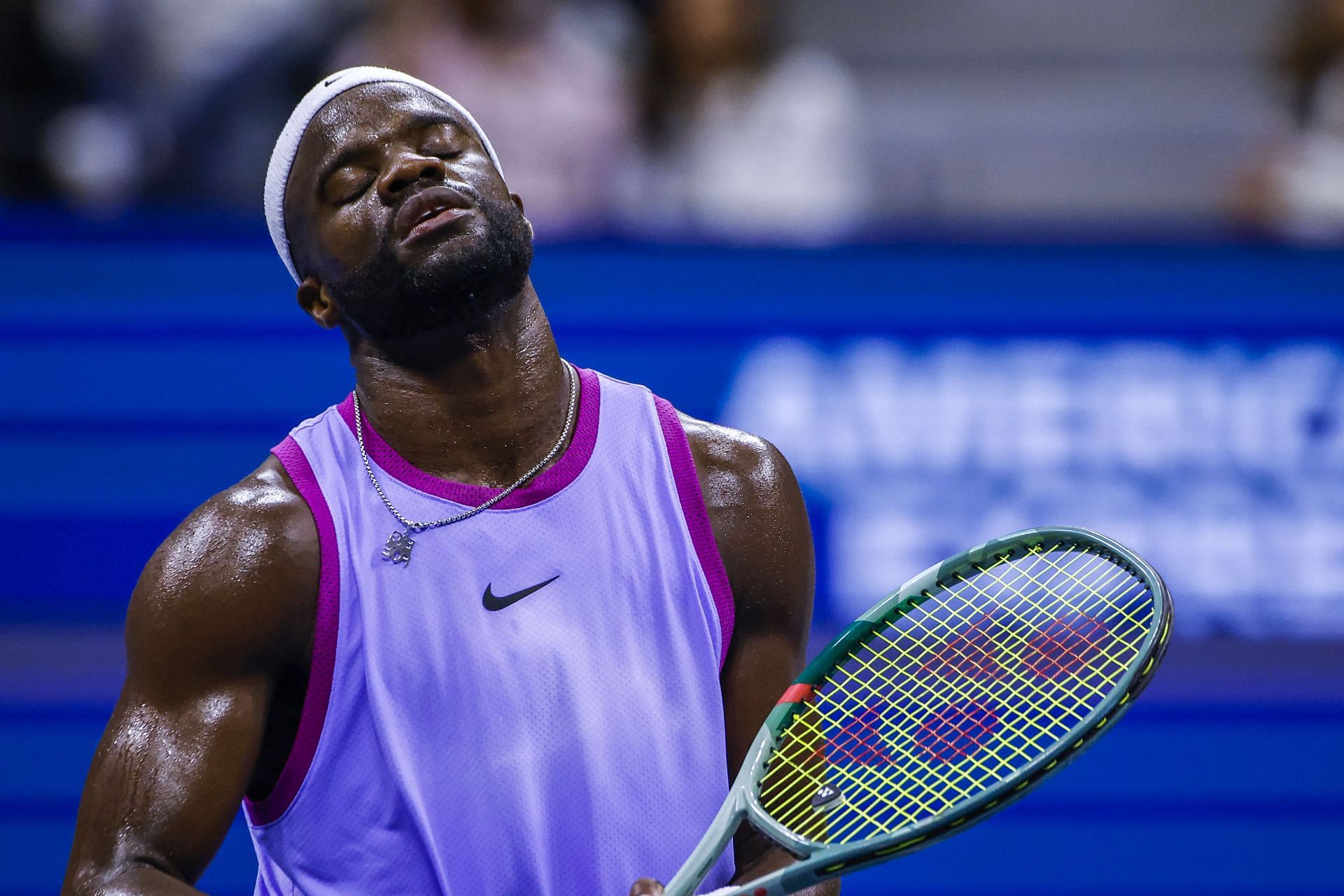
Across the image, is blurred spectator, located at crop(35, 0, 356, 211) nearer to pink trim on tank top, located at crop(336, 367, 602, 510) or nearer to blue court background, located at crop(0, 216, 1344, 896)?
blue court background, located at crop(0, 216, 1344, 896)

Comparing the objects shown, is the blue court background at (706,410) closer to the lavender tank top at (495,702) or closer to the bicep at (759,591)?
the bicep at (759,591)

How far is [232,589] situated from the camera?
92.0 inches

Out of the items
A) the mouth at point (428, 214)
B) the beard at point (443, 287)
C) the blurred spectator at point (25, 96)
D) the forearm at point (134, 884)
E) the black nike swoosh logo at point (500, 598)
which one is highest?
the blurred spectator at point (25, 96)

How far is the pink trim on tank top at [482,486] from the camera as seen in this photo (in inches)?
98.6

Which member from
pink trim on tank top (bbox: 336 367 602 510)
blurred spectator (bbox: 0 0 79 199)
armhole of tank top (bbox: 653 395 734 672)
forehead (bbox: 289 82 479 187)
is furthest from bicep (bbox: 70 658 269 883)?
blurred spectator (bbox: 0 0 79 199)

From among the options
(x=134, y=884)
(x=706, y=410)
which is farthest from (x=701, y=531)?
(x=706, y=410)

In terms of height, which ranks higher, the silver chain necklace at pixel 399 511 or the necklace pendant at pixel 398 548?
the silver chain necklace at pixel 399 511

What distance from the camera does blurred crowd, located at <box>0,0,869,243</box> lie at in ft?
18.6

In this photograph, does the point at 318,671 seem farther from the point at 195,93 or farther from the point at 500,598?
the point at 195,93

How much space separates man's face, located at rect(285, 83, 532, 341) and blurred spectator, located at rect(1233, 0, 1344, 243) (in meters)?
3.82

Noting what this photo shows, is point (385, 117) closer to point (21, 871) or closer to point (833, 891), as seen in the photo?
point (833, 891)

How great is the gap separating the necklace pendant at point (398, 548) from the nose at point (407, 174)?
50cm

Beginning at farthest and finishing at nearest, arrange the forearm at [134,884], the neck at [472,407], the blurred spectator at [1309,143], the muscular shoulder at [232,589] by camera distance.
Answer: the blurred spectator at [1309,143]
the neck at [472,407]
the muscular shoulder at [232,589]
the forearm at [134,884]

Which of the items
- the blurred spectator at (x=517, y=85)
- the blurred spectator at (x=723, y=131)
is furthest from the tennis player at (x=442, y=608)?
the blurred spectator at (x=723, y=131)
